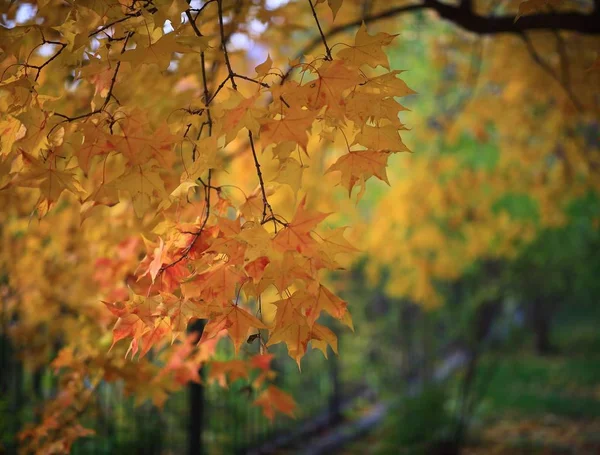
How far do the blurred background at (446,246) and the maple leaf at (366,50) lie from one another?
4.90ft

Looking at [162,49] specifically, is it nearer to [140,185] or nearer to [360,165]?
[140,185]

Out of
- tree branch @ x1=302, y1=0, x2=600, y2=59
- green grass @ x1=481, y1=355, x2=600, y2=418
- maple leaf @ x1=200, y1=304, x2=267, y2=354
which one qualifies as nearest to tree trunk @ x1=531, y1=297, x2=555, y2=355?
green grass @ x1=481, y1=355, x2=600, y2=418

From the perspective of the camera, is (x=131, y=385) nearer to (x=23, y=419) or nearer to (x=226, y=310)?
(x=226, y=310)

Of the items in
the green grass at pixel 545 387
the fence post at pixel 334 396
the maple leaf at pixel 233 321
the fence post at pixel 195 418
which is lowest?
the green grass at pixel 545 387

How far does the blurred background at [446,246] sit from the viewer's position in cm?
366

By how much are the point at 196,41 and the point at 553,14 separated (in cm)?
169

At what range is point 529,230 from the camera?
216 inches

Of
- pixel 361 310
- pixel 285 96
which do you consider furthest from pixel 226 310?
pixel 361 310

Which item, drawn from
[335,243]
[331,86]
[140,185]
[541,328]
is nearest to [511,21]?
[331,86]

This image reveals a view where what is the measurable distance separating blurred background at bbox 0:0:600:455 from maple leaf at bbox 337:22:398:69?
4.90ft

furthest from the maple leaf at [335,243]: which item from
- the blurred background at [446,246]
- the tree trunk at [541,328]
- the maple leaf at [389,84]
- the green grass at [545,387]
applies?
the tree trunk at [541,328]

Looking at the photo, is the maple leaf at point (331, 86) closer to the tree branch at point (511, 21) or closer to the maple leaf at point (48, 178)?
the maple leaf at point (48, 178)

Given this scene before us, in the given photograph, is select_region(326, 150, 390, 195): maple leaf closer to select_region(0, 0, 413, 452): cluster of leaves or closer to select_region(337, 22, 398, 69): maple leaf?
select_region(0, 0, 413, 452): cluster of leaves

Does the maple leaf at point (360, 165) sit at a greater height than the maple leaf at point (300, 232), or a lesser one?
greater
